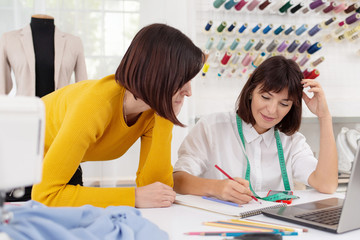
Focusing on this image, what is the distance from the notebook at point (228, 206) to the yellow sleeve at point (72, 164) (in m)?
0.20

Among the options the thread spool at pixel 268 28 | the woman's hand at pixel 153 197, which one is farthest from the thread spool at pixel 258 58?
the woman's hand at pixel 153 197

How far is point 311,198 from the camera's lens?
58.8 inches

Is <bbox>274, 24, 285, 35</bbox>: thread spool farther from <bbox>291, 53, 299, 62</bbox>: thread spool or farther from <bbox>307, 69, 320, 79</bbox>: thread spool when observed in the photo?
<bbox>307, 69, 320, 79</bbox>: thread spool

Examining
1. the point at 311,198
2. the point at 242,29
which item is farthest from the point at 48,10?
the point at 311,198

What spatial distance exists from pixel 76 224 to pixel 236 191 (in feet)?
2.10

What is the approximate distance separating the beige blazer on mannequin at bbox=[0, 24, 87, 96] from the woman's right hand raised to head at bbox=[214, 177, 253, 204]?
1.59 m

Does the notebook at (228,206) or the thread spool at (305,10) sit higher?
the thread spool at (305,10)

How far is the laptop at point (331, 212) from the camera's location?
960 millimetres

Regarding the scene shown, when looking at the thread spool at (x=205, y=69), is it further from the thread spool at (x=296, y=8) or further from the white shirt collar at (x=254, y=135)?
the white shirt collar at (x=254, y=135)

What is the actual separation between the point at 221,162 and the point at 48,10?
1.90 metres

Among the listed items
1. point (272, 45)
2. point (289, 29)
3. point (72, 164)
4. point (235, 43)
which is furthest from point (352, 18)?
point (72, 164)

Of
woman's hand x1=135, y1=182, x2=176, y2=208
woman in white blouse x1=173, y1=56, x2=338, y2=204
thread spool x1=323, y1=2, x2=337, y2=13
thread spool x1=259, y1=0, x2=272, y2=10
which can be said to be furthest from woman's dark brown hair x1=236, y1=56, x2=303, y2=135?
thread spool x1=323, y1=2, x2=337, y2=13

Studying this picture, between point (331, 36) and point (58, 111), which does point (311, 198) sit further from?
point (331, 36)

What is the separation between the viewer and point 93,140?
1275 millimetres
